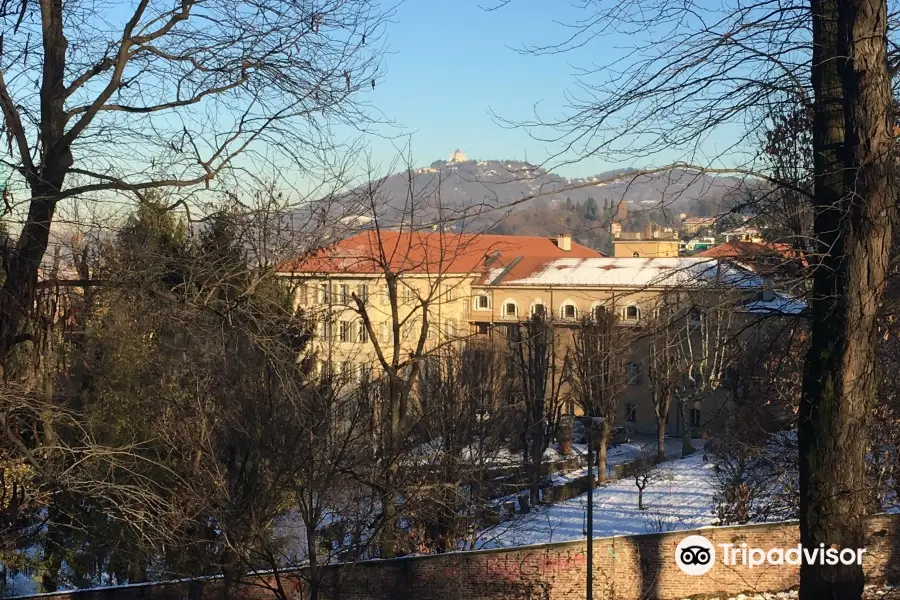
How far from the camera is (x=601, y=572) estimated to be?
41.6 feet

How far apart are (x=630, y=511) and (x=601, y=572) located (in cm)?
1372

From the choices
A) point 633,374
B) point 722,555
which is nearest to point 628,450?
point 633,374

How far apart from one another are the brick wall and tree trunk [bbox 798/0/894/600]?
8.21 meters

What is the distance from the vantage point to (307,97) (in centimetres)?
570

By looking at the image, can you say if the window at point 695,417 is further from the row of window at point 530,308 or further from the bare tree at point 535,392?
the bare tree at point 535,392

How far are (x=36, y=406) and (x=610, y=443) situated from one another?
34.3 m

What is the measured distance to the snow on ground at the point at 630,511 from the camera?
2208cm

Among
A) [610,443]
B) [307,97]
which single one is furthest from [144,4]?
[610,443]

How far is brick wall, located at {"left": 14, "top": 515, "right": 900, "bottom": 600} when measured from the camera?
38.9ft

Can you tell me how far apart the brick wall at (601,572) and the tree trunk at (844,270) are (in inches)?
323

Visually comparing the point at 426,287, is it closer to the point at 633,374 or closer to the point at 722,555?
the point at 633,374

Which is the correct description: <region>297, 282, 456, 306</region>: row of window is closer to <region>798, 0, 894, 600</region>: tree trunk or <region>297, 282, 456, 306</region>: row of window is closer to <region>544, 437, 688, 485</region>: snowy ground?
<region>798, 0, 894, 600</region>: tree trunk

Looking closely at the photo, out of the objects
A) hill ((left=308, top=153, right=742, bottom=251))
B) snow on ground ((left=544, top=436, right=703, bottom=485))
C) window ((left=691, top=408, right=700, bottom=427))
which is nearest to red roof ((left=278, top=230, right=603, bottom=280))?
hill ((left=308, top=153, right=742, bottom=251))

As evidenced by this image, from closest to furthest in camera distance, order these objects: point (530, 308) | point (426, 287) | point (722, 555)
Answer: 1. point (722, 555)
2. point (426, 287)
3. point (530, 308)
